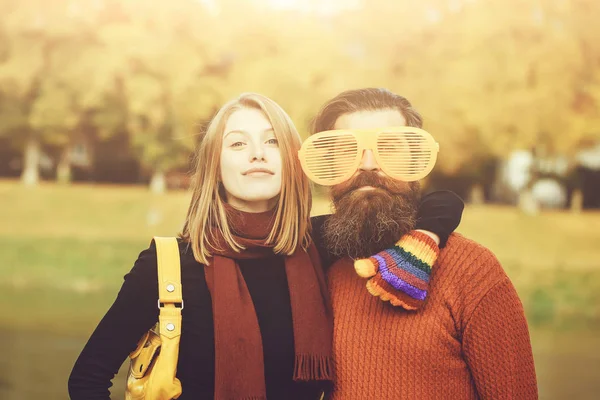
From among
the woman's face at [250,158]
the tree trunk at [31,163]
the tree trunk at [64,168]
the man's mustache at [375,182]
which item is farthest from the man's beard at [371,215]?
the tree trunk at [31,163]

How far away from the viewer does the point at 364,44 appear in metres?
6.86

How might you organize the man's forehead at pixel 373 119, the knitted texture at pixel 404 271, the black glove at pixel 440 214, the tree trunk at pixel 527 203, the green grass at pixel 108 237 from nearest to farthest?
the knitted texture at pixel 404 271
the black glove at pixel 440 214
the man's forehead at pixel 373 119
the green grass at pixel 108 237
the tree trunk at pixel 527 203

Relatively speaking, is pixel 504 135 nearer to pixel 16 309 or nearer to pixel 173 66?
pixel 173 66

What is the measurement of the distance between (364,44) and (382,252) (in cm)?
544

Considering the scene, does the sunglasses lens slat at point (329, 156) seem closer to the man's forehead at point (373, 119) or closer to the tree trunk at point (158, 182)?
the man's forehead at point (373, 119)

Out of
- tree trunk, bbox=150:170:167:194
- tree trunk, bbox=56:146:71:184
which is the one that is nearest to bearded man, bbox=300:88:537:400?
tree trunk, bbox=150:170:167:194

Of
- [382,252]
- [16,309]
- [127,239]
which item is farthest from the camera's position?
[127,239]

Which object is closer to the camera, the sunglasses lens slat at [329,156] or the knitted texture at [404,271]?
the knitted texture at [404,271]

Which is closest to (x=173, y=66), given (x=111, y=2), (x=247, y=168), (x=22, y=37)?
(x=111, y=2)

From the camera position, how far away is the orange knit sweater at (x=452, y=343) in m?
1.67

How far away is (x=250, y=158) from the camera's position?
5.95 feet

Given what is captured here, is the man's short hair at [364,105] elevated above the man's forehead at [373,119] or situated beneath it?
elevated above

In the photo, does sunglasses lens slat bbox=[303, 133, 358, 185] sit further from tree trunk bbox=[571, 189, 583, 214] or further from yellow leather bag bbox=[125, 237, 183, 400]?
tree trunk bbox=[571, 189, 583, 214]

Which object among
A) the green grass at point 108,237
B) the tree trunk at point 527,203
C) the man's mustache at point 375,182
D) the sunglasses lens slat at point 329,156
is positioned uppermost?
the sunglasses lens slat at point 329,156
